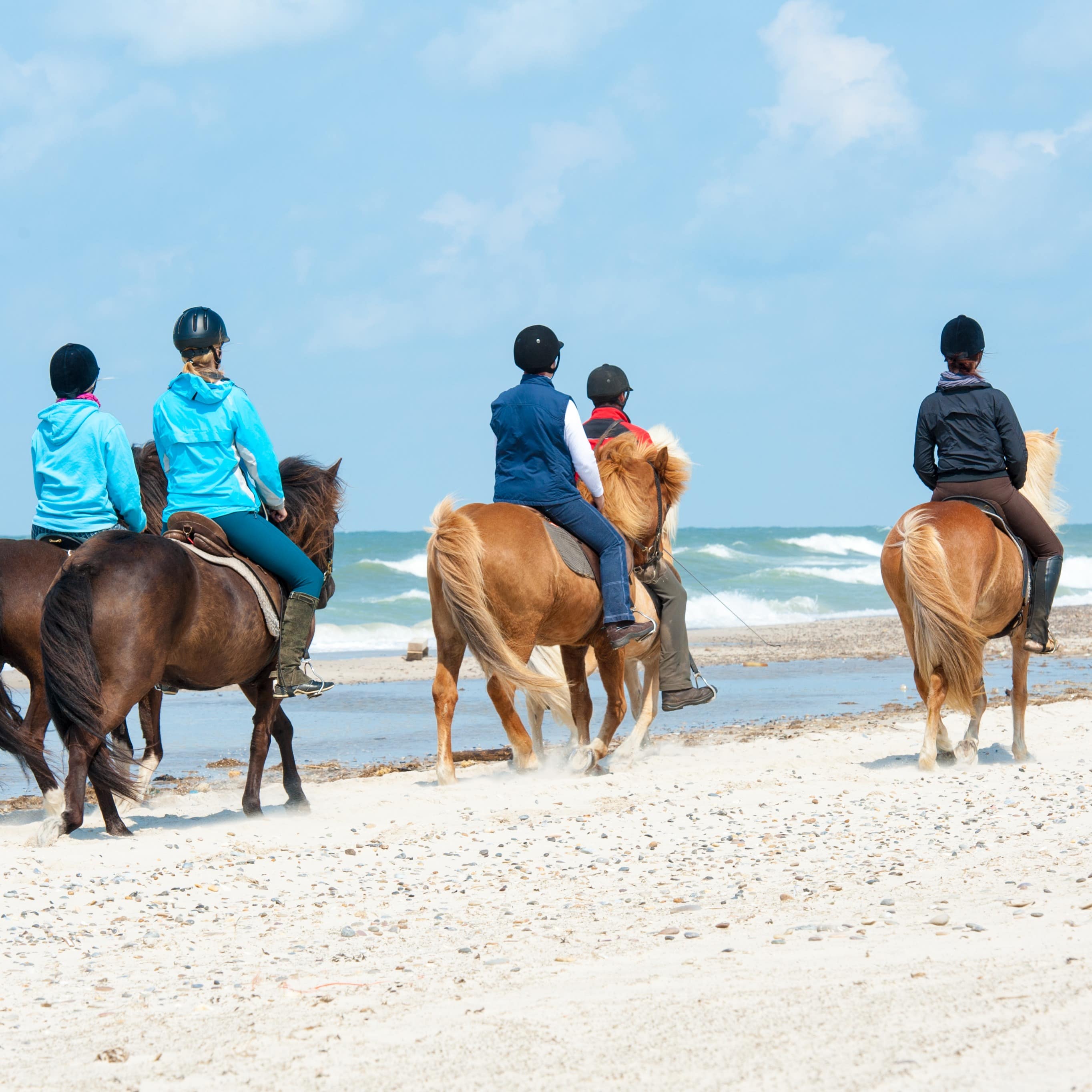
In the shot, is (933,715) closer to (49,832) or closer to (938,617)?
(938,617)

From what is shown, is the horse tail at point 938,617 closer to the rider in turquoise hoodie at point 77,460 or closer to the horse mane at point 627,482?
the horse mane at point 627,482

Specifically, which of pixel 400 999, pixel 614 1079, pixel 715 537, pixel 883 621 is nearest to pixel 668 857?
pixel 400 999

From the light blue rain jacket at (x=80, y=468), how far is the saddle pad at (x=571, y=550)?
229 centimetres

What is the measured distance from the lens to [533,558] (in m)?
6.76

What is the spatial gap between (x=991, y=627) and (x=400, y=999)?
5305mm

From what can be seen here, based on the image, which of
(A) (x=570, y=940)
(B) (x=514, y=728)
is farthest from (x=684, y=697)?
(A) (x=570, y=940)

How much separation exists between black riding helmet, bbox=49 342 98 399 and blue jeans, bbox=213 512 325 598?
1.08m

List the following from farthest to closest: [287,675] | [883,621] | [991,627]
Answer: [883,621]
[991,627]
[287,675]

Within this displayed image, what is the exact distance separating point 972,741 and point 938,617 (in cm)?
89

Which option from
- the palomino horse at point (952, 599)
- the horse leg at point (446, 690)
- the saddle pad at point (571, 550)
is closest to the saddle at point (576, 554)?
the saddle pad at point (571, 550)

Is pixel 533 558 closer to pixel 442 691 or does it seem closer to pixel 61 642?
pixel 442 691

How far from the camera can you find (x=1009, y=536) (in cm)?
746

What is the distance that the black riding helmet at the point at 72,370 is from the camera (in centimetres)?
616

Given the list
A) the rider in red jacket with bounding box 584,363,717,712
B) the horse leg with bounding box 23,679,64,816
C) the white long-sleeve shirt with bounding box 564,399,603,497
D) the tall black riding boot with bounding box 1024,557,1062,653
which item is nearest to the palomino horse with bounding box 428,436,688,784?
the white long-sleeve shirt with bounding box 564,399,603,497
